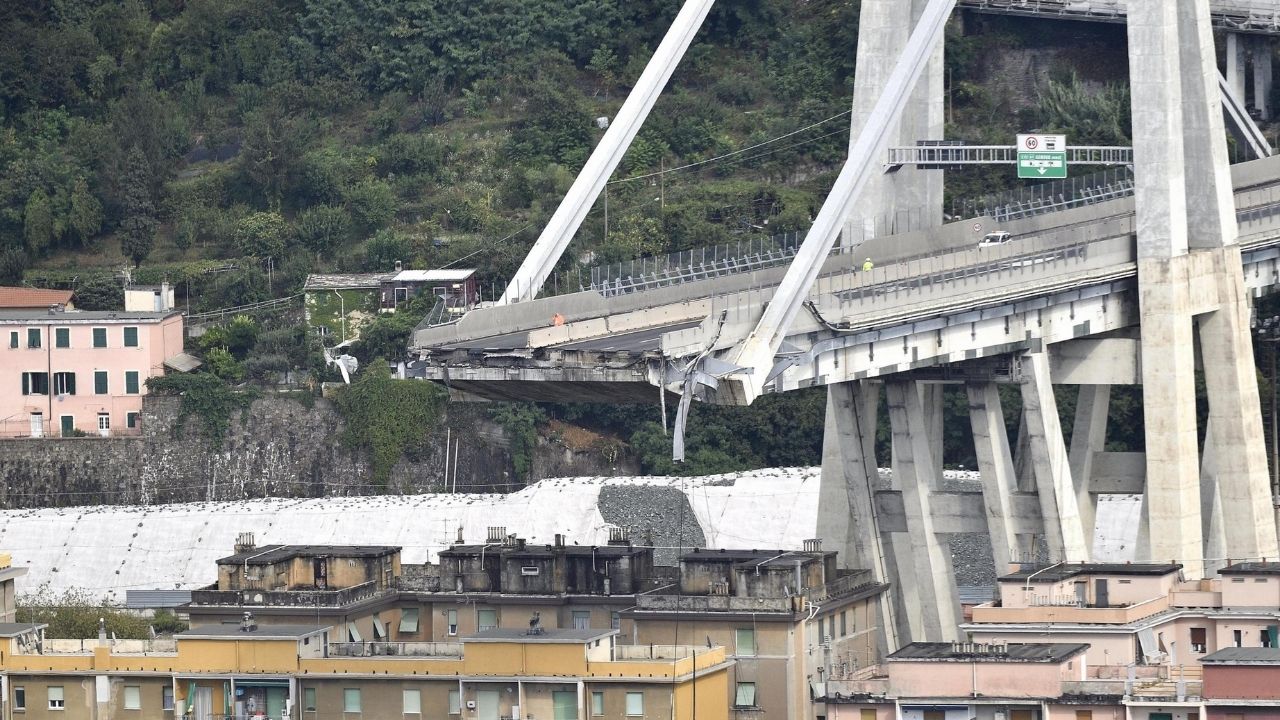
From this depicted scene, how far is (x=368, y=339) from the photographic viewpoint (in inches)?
4343

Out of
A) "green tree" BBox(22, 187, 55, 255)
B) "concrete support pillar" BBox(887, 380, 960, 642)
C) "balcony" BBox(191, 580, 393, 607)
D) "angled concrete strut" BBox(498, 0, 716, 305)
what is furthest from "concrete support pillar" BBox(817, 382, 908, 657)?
"green tree" BBox(22, 187, 55, 255)

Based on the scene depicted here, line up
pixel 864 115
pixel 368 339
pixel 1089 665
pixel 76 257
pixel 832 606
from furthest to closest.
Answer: pixel 76 257 < pixel 368 339 < pixel 864 115 < pixel 832 606 < pixel 1089 665

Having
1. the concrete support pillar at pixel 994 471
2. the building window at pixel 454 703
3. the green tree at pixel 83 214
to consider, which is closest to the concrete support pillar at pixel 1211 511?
the concrete support pillar at pixel 994 471

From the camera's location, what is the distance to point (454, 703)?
61.8m

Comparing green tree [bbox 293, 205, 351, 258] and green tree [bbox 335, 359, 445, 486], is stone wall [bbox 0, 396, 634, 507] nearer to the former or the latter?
green tree [bbox 335, 359, 445, 486]

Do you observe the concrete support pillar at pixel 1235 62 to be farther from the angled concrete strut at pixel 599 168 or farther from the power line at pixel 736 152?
the angled concrete strut at pixel 599 168

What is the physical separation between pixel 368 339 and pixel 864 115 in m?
34.9

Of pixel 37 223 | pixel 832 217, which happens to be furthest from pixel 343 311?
pixel 832 217

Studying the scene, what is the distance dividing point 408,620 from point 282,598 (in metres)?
3.53

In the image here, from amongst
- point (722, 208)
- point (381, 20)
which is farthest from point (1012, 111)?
point (381, 20)

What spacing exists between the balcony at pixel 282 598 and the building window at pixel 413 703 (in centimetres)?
671

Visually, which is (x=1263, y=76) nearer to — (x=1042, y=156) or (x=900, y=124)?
(x=1042, y=156)

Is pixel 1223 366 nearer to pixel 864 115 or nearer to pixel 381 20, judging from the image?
pixel 864 115

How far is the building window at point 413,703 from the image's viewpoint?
62188mm
